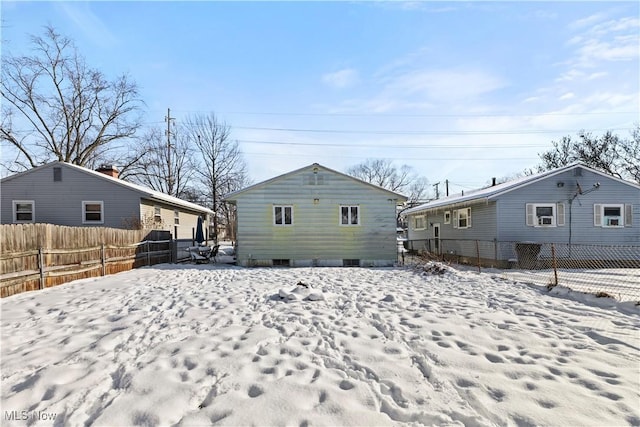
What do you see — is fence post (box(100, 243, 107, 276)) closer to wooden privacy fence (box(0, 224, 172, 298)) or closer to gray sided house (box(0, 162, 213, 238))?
wooden privacy fence (box(0, 224, 172, 298))

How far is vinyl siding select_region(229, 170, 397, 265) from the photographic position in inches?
560

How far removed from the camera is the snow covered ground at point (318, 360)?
287 cm

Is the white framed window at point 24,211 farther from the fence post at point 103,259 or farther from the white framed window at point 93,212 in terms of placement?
the fence post at point 103,259

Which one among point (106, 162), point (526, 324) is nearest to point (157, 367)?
point (526, 324)

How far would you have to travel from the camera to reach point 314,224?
14.3 m

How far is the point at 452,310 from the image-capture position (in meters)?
6.21

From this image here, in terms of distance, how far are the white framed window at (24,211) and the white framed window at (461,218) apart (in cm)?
2119

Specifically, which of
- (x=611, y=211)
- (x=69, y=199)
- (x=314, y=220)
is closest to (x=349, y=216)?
(x=314, y=220)

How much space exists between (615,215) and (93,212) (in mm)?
24008

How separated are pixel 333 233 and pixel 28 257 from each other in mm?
10020

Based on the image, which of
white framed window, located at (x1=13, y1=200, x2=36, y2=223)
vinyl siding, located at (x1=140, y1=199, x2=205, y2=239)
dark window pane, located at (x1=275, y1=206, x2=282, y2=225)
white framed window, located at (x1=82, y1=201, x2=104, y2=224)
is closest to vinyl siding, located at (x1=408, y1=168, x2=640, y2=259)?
dark window pane, located at (x1=275, y1=206, x2=282, y2=225)

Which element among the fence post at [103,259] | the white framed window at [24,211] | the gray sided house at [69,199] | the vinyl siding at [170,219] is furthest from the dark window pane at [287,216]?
the white framed window at [24,211]

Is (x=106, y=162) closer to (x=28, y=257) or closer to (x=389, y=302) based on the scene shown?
(x=28, y=257)

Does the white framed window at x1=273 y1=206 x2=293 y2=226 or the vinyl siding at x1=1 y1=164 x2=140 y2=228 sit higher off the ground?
the vinyl siding at x1=1 y1=164 x2=140 y2=228
